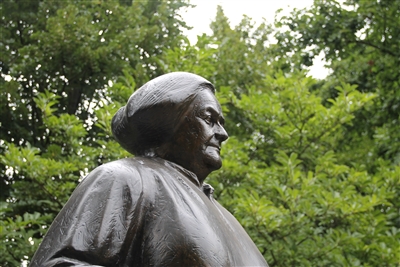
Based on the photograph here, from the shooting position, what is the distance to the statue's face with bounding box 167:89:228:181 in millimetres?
2715

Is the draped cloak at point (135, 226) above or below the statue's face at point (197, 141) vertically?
below

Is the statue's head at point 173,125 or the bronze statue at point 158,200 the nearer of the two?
the bronze statue at point 158,200

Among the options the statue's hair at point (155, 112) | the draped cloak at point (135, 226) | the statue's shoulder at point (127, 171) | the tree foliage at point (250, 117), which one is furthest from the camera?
the tree foliage at point (250, 117)

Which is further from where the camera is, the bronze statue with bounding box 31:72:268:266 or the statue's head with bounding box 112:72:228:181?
the statue's head with bounding box 112:72:228:181

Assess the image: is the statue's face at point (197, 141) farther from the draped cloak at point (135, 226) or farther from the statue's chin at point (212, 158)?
the draped cloak at point (135, 226)

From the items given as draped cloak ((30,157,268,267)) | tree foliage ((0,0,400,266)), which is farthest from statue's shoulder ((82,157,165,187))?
tree foliage ((0,0,400,266))

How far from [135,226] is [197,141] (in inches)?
21.8

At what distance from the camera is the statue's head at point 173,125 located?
8.80 ft

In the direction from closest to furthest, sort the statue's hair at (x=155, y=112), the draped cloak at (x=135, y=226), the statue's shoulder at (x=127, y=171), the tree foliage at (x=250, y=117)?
the draped cloak at (x=135, y=226)
the statue's shoulder at (x=127, y=171)
the statue's hair at (x=155, y=112)
the tree foliage at (x=250, y=117)

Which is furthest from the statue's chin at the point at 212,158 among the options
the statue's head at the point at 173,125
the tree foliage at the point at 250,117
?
the tree foliage at the point at 250,117

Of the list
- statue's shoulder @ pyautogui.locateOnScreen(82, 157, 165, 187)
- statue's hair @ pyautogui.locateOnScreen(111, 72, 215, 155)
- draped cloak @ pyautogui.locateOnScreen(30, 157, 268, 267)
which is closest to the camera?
draped cloak @ pyautogui.locateOnScreen(30, 157, 268, 267)

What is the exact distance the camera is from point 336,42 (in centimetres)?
1078

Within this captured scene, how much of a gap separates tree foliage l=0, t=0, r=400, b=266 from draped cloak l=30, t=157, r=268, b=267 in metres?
4.01

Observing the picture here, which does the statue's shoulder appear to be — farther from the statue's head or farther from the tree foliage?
the tree foliage
